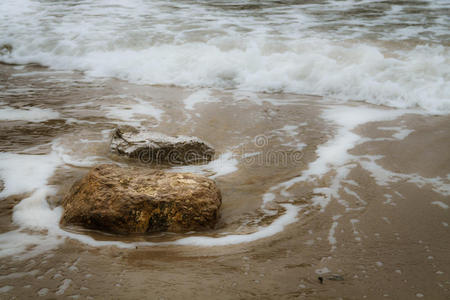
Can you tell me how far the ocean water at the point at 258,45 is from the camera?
4676 mm

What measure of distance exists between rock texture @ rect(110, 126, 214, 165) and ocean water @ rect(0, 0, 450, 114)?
208 centimetres

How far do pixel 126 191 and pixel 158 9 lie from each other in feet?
24.3

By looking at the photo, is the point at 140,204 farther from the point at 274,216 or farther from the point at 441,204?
the point at 441,204

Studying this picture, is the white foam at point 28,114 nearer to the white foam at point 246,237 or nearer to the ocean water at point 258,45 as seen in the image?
the ocean water at point 258,45

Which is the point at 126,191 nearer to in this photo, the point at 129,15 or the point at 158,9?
the point at 129,15

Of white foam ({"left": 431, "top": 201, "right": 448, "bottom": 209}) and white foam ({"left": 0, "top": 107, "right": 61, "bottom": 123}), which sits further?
white foam ({"left": 0, "top": 107, "right": 61, "bottom": 123})

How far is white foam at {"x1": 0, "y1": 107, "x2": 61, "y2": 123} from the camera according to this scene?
363 centimetres

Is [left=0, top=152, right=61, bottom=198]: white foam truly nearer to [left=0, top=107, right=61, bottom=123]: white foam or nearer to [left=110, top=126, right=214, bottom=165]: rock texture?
[left=110, top=126, right=214, bottom=165]: rock texture

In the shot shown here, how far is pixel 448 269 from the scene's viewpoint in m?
1.65

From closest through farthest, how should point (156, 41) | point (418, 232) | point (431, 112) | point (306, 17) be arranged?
point (418, 232), point (431, 112), point (156, 41), point (306, 17)

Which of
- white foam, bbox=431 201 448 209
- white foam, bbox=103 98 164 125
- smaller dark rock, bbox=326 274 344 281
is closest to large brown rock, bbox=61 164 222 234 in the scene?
smaller dark rock, bbox=326 274 344 281

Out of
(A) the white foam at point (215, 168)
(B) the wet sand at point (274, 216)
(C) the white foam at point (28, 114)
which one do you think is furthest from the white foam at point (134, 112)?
(A) the white foam at point (215, 168)

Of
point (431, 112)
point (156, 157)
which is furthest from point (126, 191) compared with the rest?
point (431, 112)

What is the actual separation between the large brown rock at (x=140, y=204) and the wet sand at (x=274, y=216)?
0.28 ft
